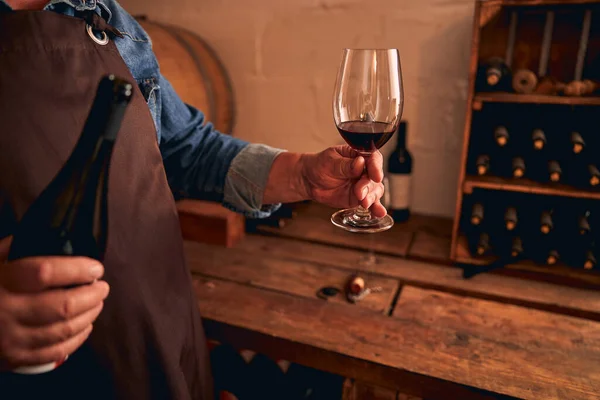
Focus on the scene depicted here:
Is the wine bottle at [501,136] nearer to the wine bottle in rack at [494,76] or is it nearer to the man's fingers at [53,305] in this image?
the wine bottle in rack at [494,76]

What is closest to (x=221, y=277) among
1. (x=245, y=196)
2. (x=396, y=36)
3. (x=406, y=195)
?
(x=245, y=196)

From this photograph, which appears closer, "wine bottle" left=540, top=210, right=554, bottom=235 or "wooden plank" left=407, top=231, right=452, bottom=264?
"wine bottle" left=540, top=210, right=554, bottom=235

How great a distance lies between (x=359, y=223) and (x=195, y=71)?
1084mm

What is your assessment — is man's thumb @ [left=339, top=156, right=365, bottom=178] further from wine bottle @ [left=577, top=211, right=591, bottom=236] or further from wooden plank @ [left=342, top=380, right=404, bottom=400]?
wine bottle @ [left=577, top=211, right=591, bottom=236]

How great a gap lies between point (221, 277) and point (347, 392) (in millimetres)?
505

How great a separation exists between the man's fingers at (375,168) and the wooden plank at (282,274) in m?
0.48

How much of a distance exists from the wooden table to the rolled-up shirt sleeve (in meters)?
0.31

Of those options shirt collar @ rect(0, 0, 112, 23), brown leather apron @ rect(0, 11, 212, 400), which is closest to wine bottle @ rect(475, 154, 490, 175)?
brown leather apron @ rect(0, 11, 212, 400)

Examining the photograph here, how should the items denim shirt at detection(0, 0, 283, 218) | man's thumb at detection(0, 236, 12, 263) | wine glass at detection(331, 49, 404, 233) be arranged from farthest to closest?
1. denim shirt at detection(0, 0, 283, 218)
2. wine glass at detection(331, 49, 404, 233)
3. man's thumb at detection(0, 236, 12, 263)

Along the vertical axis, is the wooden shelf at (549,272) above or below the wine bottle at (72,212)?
below

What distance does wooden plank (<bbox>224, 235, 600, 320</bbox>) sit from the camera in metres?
1.22

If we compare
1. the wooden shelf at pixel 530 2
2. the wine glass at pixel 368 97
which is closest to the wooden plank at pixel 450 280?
the wine glass at pixel 368 97

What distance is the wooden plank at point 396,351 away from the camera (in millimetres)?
913

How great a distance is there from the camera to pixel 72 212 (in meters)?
0.52
